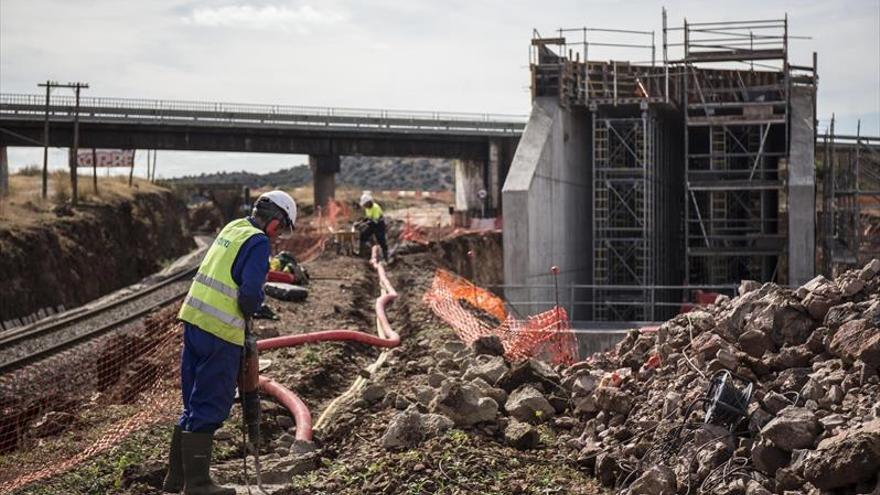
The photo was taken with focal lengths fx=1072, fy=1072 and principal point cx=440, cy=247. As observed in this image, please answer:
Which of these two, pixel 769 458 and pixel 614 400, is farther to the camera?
pixel 614 400

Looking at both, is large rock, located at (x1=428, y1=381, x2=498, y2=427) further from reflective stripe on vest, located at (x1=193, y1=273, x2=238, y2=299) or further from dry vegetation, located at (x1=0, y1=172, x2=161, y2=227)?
dry vegetation, located at (x1=0, y1=172, x2=161, y2=227)

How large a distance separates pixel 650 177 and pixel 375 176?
8578 cm

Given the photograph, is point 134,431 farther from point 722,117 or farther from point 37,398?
point 722,117

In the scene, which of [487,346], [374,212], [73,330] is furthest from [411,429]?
[374,212]

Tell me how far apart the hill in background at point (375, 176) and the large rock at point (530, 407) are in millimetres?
93251

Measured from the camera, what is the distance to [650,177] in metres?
29.1

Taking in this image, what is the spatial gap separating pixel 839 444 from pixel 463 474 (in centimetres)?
264

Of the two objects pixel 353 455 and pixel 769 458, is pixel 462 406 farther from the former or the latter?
pixel 769 458

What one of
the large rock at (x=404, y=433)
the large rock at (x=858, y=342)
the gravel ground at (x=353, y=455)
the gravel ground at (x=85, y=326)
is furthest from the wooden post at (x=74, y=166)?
the large rock at (x=858, y=342)

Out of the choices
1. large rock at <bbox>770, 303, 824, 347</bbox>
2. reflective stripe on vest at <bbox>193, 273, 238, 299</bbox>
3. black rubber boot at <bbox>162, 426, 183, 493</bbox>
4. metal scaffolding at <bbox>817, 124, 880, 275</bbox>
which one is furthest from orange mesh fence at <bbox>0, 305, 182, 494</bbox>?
metal scaffolding at <bbox>817, 124, 880, 275</bbox>

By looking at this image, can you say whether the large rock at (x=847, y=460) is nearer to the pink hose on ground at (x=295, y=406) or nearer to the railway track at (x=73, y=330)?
the pink hose on ground at (x=295, y=406)

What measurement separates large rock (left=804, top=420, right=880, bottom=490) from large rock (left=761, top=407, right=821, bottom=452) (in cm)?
37

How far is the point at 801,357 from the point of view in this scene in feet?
27.6

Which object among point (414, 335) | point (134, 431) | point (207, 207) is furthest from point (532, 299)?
point (207, 207)
